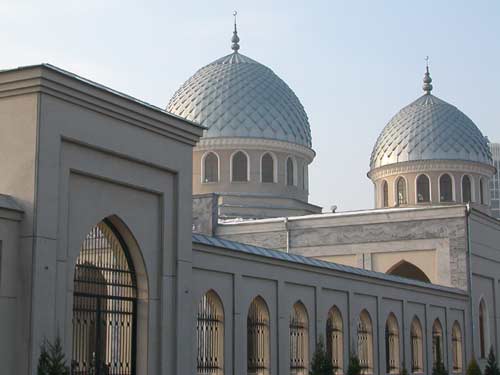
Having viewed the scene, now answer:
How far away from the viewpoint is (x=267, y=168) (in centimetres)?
3756

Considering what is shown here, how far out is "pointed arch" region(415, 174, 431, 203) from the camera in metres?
39.6

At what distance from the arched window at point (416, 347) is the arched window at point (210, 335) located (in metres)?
9.61

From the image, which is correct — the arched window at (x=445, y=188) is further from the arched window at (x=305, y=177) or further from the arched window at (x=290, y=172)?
the arched window at (x=290, y=172)

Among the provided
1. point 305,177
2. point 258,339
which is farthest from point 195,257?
point 305,177

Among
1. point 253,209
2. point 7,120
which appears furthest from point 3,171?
point 253,209

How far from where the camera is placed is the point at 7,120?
1292 centimetres

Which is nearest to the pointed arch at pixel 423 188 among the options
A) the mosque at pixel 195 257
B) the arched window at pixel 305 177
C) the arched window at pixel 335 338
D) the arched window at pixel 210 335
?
the arched window at pixel 305 177

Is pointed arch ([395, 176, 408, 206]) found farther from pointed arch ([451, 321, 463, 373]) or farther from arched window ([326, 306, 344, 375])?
arched window ([326, 306, 344, 375])

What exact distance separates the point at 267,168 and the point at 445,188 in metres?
7.63

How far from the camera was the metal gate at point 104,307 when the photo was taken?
45.3 ft

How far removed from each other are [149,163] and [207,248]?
105 inches

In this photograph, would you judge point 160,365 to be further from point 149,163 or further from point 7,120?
point 7,120

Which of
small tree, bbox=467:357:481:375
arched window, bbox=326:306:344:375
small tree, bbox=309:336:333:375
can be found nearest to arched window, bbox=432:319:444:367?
small tree, bbox=467:357:481:375

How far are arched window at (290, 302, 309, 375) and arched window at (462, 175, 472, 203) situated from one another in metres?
20.5
